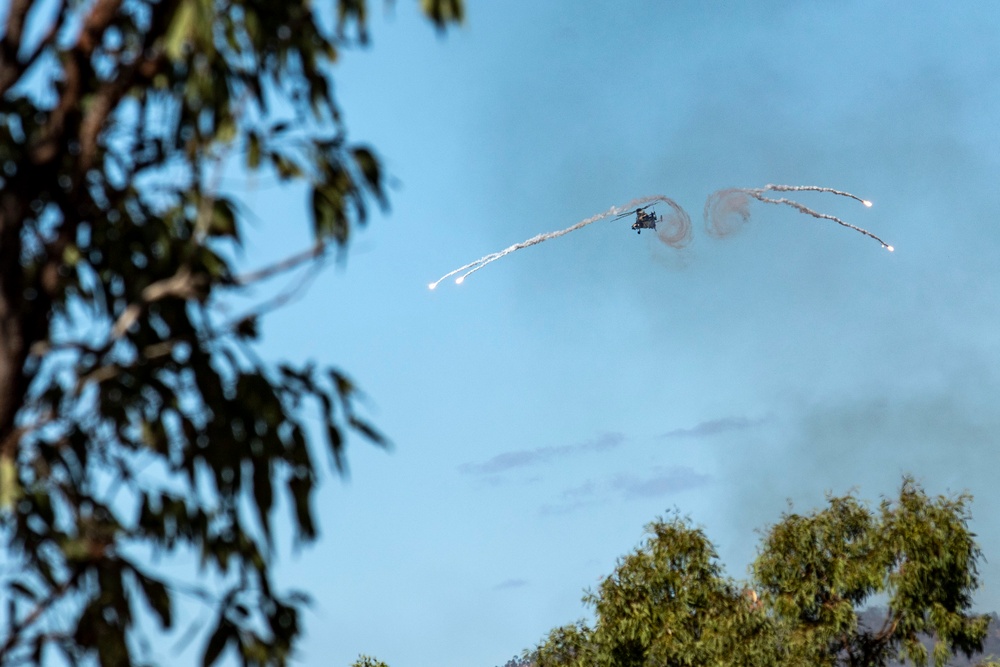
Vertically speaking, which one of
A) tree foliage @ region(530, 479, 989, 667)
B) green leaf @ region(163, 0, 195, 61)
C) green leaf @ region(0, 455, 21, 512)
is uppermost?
tree foliage @ region(530, 479, 989, 667)

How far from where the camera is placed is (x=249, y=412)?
893cm

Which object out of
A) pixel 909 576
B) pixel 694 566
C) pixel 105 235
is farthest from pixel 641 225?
pixel 105 235

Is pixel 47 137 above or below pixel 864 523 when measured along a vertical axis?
below

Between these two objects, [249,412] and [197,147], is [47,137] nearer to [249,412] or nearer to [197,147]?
[197,147]

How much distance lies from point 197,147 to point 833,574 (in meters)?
30.3

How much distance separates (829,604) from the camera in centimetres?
3656

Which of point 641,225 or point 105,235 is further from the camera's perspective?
point 641,225

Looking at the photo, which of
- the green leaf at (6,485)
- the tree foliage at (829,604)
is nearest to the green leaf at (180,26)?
the green leaf at (6,485)

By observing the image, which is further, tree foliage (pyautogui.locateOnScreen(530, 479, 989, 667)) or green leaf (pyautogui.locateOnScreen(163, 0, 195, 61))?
tree foliage (pyautogui.locateOnScreen(530, 479, 989, 667))

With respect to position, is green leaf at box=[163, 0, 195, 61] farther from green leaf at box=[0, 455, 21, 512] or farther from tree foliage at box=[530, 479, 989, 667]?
tree foliage at box=[530, 479, 989, 667]

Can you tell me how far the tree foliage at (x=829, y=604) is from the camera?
36.0m

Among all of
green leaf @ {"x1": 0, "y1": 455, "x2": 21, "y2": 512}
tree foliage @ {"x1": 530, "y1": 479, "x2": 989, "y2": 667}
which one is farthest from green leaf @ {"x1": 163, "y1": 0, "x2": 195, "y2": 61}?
tree foliage @ {"x1": 530, "y1": 479, "x2": 989, "y2": 667}

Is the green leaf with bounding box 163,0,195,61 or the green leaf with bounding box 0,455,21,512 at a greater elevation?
the green leaf with bounding box 163,0,195,61

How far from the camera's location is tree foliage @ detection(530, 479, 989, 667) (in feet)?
118
